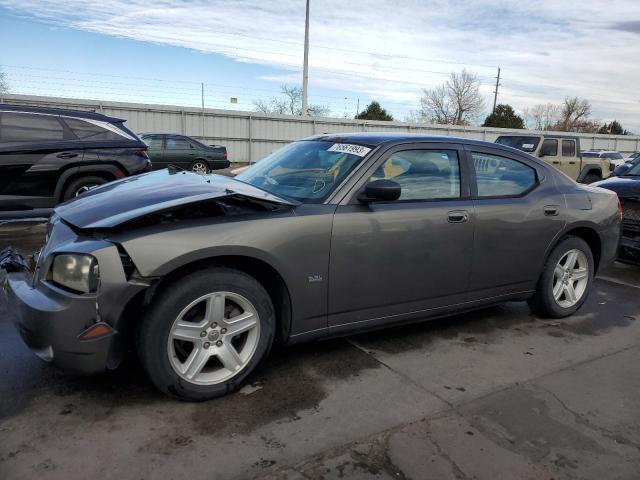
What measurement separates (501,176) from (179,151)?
1525cm

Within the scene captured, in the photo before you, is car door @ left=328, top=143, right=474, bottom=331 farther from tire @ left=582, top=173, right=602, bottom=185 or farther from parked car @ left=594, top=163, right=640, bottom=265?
tire @ left=582, top=173, right=602, bottom=185

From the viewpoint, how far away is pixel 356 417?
2875 mm

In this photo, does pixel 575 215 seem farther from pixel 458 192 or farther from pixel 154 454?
pixel 154 454

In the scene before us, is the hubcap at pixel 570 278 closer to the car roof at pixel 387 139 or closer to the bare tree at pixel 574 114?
the car roof at pixel 387 139

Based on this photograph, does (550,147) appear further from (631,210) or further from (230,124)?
(230,124)

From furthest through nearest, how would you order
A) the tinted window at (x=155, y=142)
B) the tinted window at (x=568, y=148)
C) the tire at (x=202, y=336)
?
the tinted window at (x=155, y=142) → the tinted window at (x=568, y=148) → the tire at (x=202, y=336)

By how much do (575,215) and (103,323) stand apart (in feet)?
12.7

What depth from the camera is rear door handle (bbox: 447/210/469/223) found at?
378cm

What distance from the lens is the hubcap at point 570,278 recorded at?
4613 millimetres

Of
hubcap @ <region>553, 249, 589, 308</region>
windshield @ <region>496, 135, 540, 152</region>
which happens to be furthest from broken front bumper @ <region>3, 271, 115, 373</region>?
windshield @ <region>496, 135, 540, 152</region>

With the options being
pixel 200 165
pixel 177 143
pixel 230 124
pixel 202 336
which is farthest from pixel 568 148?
→ pixel 230 124

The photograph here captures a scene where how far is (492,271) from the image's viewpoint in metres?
4.08

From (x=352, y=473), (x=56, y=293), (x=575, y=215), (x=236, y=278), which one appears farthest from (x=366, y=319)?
(x=575, y=215)

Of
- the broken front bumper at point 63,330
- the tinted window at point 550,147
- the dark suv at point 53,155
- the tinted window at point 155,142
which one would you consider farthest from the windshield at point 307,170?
the tinted window at point 155,142
